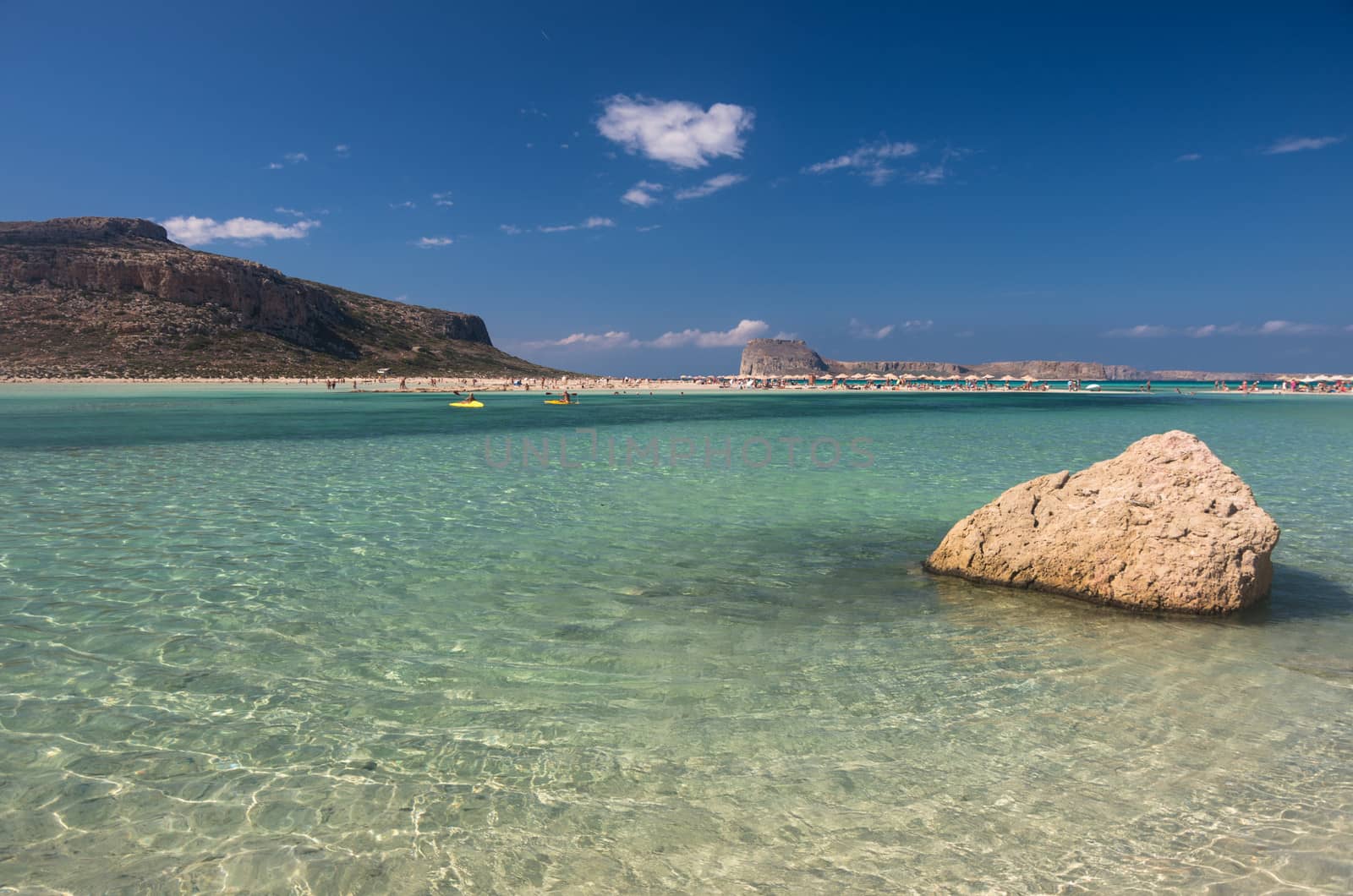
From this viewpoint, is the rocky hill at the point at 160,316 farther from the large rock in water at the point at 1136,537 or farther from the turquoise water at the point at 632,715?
the large rock in water at the point at 1136,537

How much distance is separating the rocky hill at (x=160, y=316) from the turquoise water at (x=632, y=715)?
323 ft

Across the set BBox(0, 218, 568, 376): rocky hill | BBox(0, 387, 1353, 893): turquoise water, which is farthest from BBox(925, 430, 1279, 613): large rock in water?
BBox(0, 218, 568, 376): rocky hill

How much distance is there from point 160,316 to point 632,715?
12115cm

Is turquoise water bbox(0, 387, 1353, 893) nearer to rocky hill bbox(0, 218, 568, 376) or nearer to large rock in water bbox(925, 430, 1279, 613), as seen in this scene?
large rock in water bbox(925, 430, 1279, 613)

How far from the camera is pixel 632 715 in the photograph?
5039 millimetres

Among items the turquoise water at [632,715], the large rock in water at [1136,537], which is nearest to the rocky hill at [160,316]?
the turquoise water at [632,715]

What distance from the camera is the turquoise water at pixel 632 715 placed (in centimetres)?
358

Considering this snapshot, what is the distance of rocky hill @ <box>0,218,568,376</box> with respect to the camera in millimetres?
89125

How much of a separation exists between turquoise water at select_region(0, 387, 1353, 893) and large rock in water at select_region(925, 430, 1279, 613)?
393 millimetres

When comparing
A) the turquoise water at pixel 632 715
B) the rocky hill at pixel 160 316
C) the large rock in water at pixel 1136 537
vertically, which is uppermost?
the rocky hill at pixel 160 316

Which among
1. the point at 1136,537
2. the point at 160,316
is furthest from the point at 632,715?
the point at 160,316

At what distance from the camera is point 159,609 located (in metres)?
7.16

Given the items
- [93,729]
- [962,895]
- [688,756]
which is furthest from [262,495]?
[962,895]

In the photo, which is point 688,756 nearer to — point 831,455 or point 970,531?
point 970,531
